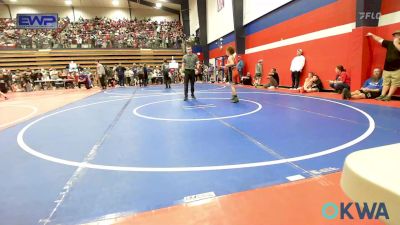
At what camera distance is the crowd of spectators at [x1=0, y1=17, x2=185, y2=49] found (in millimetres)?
23750

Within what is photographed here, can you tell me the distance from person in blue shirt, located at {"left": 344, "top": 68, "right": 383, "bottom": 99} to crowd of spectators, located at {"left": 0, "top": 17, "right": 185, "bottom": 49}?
21.6 metres

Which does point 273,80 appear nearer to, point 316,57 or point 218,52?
Answer: point 316,57

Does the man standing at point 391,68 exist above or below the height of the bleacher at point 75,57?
below

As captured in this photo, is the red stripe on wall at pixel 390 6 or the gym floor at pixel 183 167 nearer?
the gym floor at pixel 183 167

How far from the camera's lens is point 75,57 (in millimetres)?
24797

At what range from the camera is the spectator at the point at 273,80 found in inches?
506

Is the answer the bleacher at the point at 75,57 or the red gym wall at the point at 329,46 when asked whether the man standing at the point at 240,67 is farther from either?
the bleacher at the point at 75,57

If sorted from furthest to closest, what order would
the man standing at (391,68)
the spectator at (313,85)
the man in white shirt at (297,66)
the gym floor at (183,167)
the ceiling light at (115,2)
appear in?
the ceiling light at (115,2)
the man in white shirt at (297,66)
the spectator at (313,85)
the man standing at (391,68)
the gym floor at (183,167)

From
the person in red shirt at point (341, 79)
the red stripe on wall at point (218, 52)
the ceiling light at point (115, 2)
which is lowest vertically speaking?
the person in red shirt at point (341, 79)

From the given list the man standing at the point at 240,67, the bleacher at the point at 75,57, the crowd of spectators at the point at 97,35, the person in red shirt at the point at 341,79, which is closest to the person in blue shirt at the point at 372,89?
the person in red shirt at the point at 341,79

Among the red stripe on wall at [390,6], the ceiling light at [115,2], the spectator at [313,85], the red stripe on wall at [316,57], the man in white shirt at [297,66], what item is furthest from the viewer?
the ceiling light at [115,2]

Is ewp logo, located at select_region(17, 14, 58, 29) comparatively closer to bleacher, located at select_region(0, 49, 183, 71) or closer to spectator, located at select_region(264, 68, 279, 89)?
bleacher, located at select_region(0, 49, 183, 71)

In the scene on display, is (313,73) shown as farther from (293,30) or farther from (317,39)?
(293,30)

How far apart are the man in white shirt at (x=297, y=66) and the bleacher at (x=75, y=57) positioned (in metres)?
16.9
